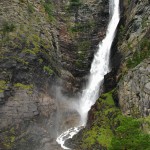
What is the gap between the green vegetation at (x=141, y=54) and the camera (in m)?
42.8

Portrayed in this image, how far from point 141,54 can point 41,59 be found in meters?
16.7

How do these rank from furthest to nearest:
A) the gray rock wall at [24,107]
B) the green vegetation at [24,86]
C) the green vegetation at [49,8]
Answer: the green vegetation at [49,8]
the green vegetation at [24,86]
the gray rock wall at [24,107]

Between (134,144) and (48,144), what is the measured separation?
64.2 ft

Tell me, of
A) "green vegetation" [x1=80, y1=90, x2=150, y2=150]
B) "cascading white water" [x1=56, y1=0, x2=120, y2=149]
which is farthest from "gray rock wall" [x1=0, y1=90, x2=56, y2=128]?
"green vegetation" [x1=80, y1=90, x2=150, y2=150]

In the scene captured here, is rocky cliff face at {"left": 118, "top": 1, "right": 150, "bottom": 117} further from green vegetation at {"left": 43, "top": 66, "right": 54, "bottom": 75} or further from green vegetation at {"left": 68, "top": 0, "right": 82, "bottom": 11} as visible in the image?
green vegetation at {"left": 68, "top": 0, "right": 82, "bottom": 11}

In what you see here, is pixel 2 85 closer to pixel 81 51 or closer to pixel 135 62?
pixel 135 62

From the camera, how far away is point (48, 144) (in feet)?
130

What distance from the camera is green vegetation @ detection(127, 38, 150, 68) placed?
140 ft

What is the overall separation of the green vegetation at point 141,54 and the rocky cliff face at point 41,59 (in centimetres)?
1292

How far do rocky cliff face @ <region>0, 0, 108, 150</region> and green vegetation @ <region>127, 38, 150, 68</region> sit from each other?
42.4ft

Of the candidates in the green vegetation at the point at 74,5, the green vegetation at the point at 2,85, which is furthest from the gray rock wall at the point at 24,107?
the green vegetation at the point at 74,5

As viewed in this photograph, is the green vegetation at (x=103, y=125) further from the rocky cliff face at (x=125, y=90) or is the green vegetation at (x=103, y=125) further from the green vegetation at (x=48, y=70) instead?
the green vegetation at (x=48, y=70)

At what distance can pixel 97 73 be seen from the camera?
57562mm

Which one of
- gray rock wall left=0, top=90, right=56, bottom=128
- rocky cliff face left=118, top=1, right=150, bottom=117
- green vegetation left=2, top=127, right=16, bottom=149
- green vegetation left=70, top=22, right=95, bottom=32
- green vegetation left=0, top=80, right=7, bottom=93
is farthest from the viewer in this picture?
green vegetation left=70, top=22, right=95, bottom=32
